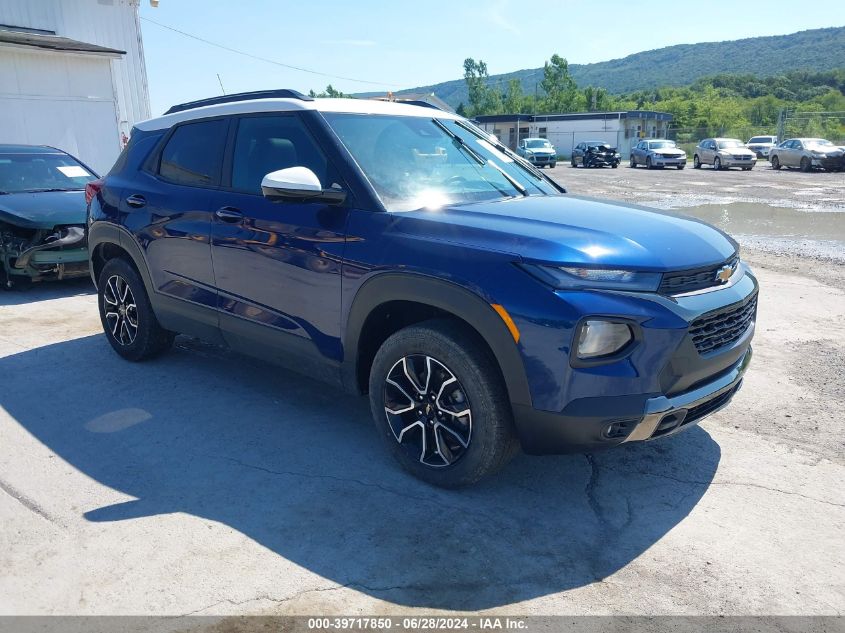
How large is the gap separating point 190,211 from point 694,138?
5920 cm

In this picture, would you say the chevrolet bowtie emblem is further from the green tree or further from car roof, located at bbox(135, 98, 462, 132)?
the green tree

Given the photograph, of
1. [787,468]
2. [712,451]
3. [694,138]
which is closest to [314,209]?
[712,451]

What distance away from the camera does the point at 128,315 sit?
524 centimetres

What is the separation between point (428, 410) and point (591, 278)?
1.05 m

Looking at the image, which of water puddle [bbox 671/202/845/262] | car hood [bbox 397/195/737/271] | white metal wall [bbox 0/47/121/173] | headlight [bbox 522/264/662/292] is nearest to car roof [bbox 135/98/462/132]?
car hood [bbox 397/195/737/271]

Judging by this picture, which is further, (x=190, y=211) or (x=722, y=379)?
(x=190, y=211)

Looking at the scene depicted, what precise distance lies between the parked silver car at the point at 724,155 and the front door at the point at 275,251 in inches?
1303

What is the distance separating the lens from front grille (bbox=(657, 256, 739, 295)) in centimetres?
295

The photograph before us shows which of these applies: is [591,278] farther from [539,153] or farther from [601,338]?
[539,153]

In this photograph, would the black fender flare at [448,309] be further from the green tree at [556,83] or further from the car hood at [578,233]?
the green tree at [556,83]

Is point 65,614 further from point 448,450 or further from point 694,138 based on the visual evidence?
point 694,138

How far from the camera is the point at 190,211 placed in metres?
4.43

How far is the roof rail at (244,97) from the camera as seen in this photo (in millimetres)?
4091

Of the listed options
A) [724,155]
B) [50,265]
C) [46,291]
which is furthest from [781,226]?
[724,155]
